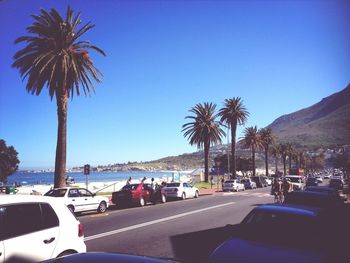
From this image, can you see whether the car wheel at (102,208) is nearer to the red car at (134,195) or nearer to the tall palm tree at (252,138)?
the red car at (134,195)

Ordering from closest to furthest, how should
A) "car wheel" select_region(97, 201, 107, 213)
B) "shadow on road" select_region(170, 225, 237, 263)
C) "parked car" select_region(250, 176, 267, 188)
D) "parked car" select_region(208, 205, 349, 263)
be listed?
"parked car" select_region(208, 205, 349, 263)
"shadow on road" select_region(170, 225, 237, 263)
"car wheel" select_region(97, 201, 107, 213)
"parked car" select_region(250, 176, 267, 188)

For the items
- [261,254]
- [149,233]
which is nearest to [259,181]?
[149,233]

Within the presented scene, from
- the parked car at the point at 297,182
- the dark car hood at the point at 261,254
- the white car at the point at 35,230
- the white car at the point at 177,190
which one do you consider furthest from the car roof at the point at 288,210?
the parked car at the point at 297,182

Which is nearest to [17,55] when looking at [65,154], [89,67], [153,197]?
[89,67]

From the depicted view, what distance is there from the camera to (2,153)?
214 ft

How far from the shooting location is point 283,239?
5727mm

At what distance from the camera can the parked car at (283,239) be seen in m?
5.18

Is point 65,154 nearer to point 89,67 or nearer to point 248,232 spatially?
point 89,67

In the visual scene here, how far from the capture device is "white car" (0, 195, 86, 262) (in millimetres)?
4762

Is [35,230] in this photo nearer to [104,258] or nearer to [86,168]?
[104,258]

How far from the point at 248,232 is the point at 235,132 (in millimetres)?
52827

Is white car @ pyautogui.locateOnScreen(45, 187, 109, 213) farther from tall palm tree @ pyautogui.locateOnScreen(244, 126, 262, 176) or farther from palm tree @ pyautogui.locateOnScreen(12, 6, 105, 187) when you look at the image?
tall palm tree @ pyautogui.locateOnScreen(244, 126, 262, 176)

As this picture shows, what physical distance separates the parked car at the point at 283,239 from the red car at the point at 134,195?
54.5ft

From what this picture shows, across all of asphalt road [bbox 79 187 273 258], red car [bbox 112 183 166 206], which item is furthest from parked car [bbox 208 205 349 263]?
red car [bbox 112 183 166 206]
